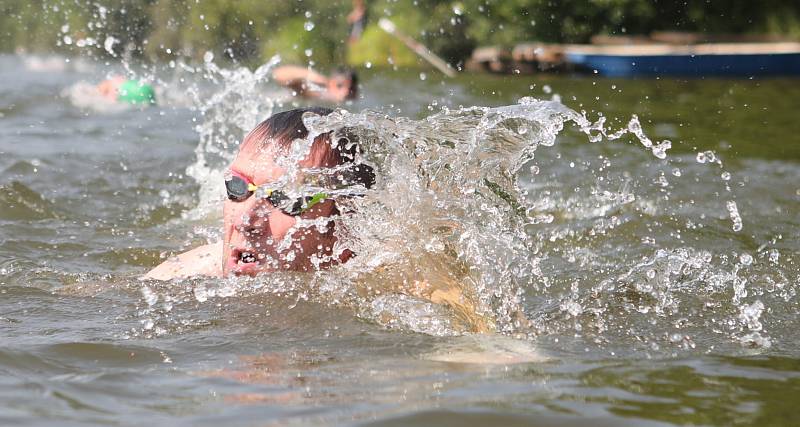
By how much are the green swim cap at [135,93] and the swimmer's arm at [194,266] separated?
6.74 meters

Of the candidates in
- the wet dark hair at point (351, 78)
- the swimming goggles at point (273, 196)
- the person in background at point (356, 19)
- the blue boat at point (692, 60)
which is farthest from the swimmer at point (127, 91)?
the blue boat at point (692, 60)

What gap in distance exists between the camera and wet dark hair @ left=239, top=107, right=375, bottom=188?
375 cm

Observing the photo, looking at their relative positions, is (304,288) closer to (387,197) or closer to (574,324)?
(387,197)

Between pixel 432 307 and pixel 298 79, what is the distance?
9.64m

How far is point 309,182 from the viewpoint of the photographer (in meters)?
3.65

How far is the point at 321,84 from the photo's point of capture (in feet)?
43.3

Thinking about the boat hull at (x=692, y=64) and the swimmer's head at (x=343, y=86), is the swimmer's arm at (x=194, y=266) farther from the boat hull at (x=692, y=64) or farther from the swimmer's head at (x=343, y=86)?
the boat hull at (x=692, y=64)

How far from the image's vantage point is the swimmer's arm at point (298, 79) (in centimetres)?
1251

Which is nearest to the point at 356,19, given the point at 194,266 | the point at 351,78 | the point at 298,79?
the point at 298,79

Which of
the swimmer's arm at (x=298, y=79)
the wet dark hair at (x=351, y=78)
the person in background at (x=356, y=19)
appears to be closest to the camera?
the swimmer's arm at (x=298, y=79)

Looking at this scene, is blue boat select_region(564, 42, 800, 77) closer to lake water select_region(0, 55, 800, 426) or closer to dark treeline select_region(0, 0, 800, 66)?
dark treeline select_region(0, 0, 800, 66)

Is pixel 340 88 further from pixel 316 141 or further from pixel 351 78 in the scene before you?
pixel 316 141

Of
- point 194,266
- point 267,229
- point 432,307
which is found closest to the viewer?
point 432,307

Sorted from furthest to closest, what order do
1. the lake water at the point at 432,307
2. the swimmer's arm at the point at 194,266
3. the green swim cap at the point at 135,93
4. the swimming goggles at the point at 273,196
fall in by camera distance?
the green swim cap at the point at 135,93 < the swimmer's arm at the point at 194,266 < the swimming goggles at the point at 273,196 < the lake water at the point at 432,307
